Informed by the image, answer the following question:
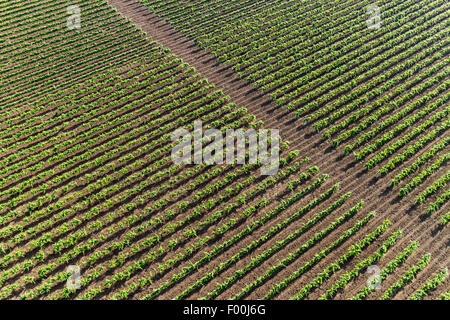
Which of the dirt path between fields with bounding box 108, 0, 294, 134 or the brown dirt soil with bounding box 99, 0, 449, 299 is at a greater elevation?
the dirt path between fields with bounding box 108, 0, 294, 134

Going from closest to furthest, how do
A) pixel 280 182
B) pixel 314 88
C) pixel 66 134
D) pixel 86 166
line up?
1. pixel 280 182
2. pixel 86 166
3. pixel 66 134
4. pixel 314 88

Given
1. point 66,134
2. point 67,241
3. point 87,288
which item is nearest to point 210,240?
point 87,288

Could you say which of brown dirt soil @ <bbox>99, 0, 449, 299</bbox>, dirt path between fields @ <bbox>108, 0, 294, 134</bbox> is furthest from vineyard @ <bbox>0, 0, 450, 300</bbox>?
dirt path between fields @ <bbox>108, 0, 294, 134</bbox>

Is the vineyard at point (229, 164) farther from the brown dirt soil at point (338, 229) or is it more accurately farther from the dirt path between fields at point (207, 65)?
the dirt path between fields at point (207, 65)

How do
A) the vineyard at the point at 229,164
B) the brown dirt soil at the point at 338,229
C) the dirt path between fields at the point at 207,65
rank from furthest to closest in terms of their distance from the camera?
the dirt path between fields at the point at 207,65 → the vineyard at the point at 229,164 → the brown dirt soil at the point at 338,229

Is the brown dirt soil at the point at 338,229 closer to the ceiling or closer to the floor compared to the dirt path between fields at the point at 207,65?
closer to the floor

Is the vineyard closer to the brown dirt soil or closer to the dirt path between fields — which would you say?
the brown dirt soil

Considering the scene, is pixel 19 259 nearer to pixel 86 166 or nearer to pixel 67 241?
pixel 67 241

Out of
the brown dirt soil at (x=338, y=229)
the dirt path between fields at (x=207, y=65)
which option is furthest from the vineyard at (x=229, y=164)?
the dirt path between fields at (x=207, y=65)
